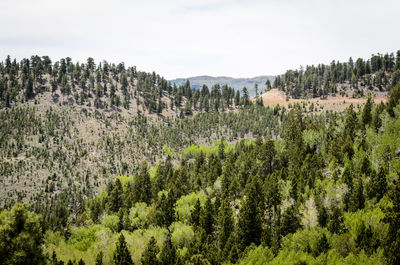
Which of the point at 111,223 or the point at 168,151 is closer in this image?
the point at 111,223

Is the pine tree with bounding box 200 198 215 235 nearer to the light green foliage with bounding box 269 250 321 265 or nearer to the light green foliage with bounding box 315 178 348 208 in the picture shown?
the light green foliage with bounding box 269 250 321 265

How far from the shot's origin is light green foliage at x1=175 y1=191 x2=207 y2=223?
3511 inches


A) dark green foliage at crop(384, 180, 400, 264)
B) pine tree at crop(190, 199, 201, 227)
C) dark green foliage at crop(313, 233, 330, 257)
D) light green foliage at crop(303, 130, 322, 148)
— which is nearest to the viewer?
dark green foliage at crop(384, 180, 400, 264)

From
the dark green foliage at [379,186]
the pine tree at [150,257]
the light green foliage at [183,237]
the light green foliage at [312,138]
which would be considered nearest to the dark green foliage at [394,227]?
the dark green foliage at [379,186]

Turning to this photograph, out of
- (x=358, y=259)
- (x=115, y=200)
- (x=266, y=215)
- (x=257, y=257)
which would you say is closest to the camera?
(x=358, y=259)

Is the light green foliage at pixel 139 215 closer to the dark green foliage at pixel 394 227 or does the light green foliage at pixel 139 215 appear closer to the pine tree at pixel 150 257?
the pine tree at pixel 150 257

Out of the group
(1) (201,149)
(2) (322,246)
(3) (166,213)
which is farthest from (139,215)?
(1) (201,149)

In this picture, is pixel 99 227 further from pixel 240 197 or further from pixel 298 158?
pixel 298 158

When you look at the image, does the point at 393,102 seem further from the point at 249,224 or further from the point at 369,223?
the point at 249,224

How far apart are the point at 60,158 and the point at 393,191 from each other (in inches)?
6872

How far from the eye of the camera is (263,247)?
2445 inches

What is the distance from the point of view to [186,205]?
300 ft

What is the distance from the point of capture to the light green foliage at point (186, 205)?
293ft

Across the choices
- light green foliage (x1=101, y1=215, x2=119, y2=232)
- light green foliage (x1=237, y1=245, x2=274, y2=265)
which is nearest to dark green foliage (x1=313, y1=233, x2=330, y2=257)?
light green foliage (x1=237, y1=245, x2=274, y2=265)
